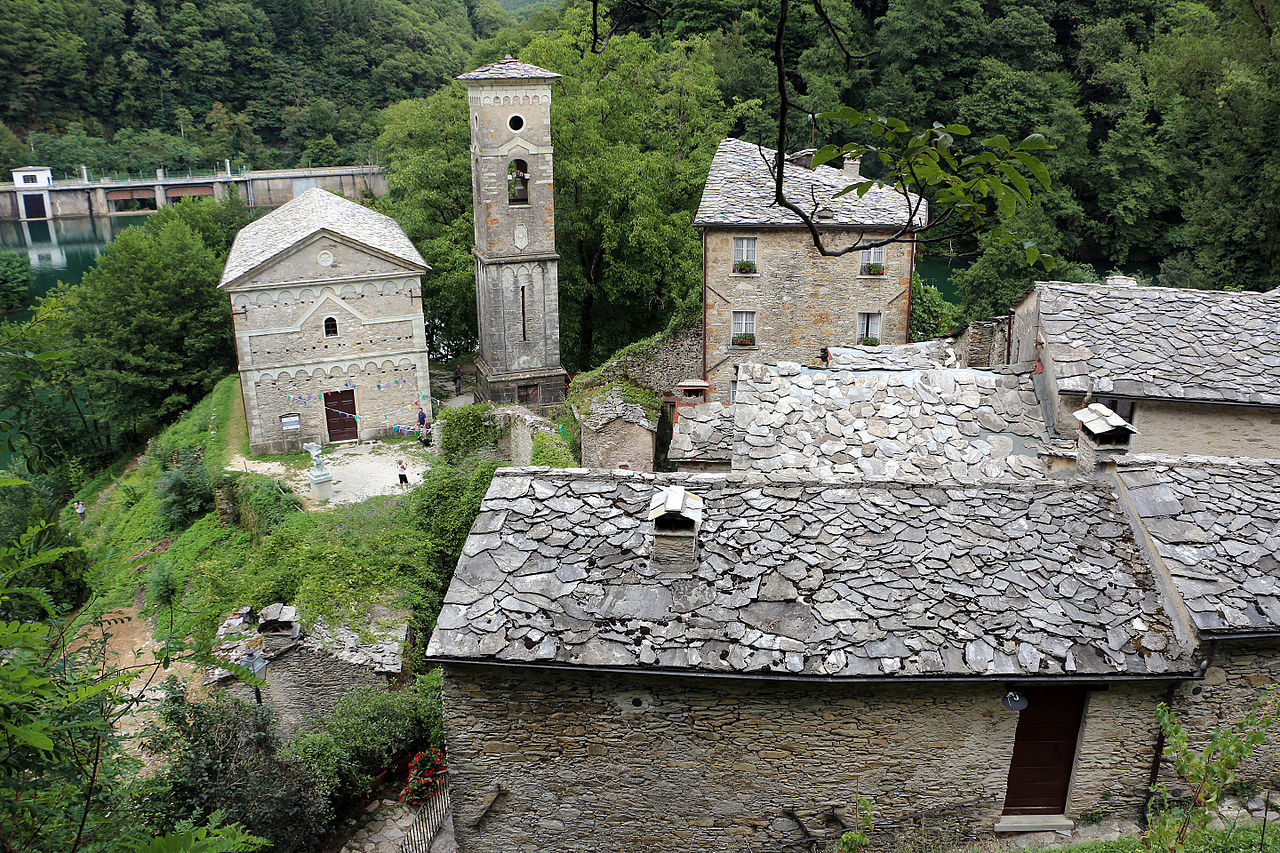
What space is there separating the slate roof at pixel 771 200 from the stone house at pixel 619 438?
5.45 m

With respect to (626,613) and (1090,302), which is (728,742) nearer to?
(626,613)

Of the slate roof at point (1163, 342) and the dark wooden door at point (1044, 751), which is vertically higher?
the slate roof at point (1163, 342)

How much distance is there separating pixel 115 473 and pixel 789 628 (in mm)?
33292

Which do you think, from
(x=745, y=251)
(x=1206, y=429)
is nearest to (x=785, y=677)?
(x=1206, y=429)

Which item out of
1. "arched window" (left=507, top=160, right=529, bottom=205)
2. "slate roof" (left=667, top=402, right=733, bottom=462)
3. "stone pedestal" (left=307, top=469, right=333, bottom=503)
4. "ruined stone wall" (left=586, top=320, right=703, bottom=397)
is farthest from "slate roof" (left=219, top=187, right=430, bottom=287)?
"slate roof" (left=667, top=402, right=733, bottom=462)

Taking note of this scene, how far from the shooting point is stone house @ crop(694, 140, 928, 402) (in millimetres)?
21859

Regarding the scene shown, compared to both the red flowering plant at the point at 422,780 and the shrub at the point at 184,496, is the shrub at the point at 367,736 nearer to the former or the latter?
the red flowering plant at the point at 422,780

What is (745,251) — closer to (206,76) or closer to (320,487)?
(320,487)

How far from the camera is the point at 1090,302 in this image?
13.7 meters

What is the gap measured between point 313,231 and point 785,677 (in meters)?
20.4

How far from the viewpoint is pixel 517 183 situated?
1043 inches

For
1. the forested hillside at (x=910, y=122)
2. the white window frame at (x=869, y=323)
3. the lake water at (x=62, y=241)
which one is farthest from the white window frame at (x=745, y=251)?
the lake water at (x=62, y=241)

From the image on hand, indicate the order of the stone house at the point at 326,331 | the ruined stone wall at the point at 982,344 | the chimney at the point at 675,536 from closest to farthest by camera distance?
the chimney at the point at 675,536, the ruined stone wall at the point at 982,344, the stone house at the point at 326,331

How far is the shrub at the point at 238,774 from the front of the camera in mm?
8539
